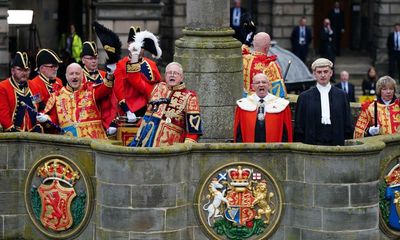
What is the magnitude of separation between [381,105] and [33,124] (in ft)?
13.4

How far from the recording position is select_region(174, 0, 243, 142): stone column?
20.8 meters

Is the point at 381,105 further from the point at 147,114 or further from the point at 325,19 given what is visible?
the point at 325,19

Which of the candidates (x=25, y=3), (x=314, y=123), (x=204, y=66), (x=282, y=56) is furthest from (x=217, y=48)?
(x=25, y=3)

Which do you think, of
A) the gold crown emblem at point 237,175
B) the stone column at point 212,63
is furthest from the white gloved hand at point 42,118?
the gold crown emblem at point 237,175

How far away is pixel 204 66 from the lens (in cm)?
2084

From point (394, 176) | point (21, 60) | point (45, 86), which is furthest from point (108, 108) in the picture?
point (394, 176)

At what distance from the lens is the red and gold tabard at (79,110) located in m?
20.6

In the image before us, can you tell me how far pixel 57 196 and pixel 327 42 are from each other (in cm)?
2581

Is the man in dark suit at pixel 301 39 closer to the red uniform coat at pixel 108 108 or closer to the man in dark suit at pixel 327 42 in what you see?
the man in dark suit at pixel 327 42

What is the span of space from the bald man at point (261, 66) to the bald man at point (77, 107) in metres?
2.24

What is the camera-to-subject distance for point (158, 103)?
1972cm

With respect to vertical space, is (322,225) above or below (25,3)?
below

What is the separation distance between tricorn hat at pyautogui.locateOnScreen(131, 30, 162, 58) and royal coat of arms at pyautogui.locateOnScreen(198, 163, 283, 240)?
2.09 m

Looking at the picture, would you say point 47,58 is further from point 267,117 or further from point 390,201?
point 390,201
